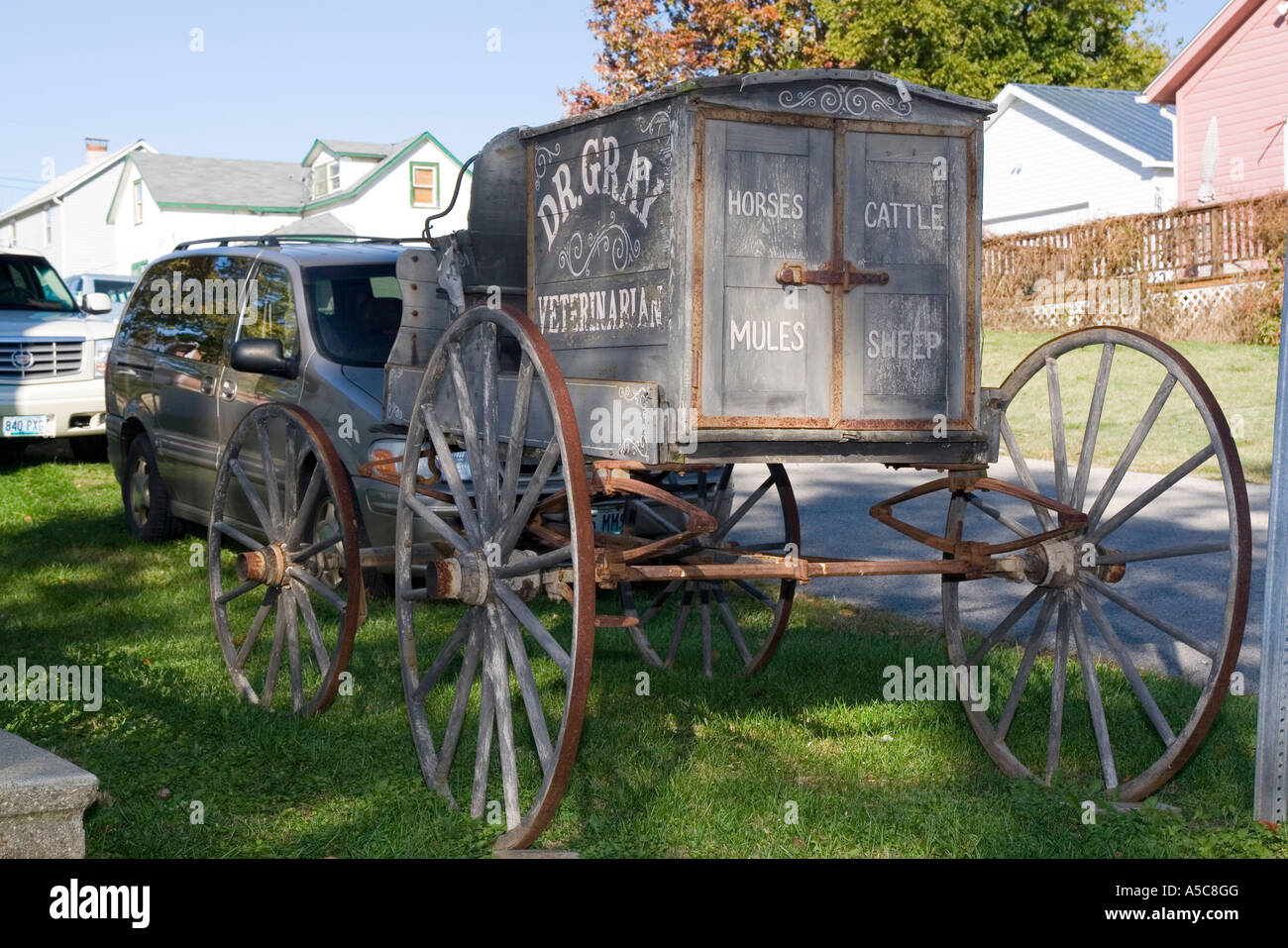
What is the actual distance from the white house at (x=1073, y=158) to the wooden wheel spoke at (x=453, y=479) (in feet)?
96.4

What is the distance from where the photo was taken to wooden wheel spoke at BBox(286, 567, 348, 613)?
5.74m

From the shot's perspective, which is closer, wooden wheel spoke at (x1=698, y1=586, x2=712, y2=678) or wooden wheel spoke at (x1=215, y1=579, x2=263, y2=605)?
wooden wheel spoke at (x1=215, y1=579, x2=263, y2=605)

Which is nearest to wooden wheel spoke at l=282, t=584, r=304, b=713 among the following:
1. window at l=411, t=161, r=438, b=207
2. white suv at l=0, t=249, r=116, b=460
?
white suv at l=0, t=249, r=116, b=460

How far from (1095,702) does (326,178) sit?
48.8m

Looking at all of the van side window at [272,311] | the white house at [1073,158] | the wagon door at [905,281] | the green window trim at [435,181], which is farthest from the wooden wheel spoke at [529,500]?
the green window trim at [435,181]

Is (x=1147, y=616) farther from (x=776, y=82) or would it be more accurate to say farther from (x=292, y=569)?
(x=292, y=569)

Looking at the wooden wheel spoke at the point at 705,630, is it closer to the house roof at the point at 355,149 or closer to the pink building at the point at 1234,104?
the pink building at the point at 1234,104

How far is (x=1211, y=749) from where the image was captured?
17.7 feet

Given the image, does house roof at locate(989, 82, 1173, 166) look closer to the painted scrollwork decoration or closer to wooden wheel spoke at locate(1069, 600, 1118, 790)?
wooden wheel spoke at locate(1069, 600, 1118, 790)

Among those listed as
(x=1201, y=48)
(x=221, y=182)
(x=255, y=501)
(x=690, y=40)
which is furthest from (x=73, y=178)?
(x=255, y=501)

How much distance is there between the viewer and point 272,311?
8.83 meters

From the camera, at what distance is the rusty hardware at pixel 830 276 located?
462cm

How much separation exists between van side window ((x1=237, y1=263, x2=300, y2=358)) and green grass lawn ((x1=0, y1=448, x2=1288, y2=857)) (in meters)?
1.90

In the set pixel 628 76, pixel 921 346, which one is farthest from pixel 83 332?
pixel 628 76
